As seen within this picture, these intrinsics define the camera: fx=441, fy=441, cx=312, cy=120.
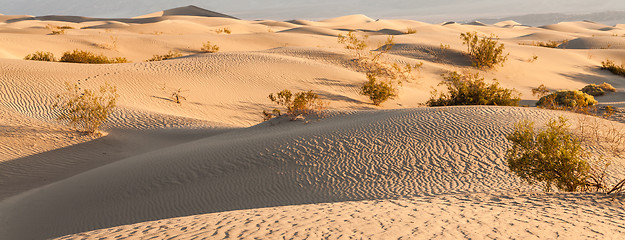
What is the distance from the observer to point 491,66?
21812 millimetres

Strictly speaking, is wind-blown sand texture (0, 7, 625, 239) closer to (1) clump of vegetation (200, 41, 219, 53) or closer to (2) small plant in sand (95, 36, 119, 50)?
(1) clump of vegetation (200, 41, 219, 53)

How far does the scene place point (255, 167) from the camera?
295 inches

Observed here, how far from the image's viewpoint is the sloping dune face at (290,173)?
20.3 feet

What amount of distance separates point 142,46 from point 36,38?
6.11 metres

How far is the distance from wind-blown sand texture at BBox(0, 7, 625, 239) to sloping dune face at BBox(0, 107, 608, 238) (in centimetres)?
3

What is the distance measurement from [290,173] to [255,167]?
78 centimetres

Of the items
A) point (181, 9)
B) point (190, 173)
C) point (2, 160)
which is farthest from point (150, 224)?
point (181, 9)

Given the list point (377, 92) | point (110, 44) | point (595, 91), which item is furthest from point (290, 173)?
point (110, 44)

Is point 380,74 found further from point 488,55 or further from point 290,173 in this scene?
point 290,173

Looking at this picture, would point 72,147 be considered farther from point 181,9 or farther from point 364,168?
point 181,9

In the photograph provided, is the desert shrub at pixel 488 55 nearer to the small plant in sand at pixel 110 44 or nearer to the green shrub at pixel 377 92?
the green shrub at pixel 377 92

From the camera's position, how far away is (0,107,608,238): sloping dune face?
6184mm

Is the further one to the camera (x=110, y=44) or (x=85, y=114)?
(x=110, y=44)

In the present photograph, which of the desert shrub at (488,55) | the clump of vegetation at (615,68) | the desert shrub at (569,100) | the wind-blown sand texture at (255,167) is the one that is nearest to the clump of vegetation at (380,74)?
the wind-blown sand texture at (255,167)
